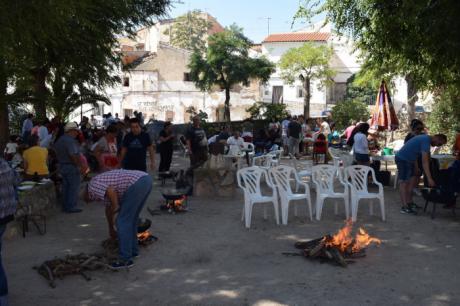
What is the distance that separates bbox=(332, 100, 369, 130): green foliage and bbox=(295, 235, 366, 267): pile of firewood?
21059 mm

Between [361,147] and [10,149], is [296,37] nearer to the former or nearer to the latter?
[10,149]

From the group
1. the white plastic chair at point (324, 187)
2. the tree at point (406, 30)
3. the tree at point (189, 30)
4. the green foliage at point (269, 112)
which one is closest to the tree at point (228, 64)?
the green foliage at point (269, 112)

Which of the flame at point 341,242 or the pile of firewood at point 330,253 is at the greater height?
the flame at point 341,242

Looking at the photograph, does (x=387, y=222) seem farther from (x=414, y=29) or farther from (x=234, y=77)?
(x=234, y=77)

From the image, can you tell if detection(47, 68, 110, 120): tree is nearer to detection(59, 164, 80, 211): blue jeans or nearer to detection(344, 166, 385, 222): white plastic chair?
detection(59, 164, 80, 211): blue jeans

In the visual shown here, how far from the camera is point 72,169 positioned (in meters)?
9.30

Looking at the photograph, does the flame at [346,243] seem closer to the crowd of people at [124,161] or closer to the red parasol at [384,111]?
the crowd of people at [124,161]

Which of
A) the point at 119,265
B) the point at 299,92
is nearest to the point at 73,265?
the point at 119,265

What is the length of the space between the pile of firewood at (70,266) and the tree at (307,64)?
1284 inches

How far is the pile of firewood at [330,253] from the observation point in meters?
6.20

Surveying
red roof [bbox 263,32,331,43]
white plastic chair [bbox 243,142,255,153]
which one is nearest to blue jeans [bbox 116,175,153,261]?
white plastic chair [bbox 243,142,255,153]

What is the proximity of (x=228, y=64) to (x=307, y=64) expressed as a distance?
1090 centimetres

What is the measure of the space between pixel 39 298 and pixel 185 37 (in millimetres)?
66777

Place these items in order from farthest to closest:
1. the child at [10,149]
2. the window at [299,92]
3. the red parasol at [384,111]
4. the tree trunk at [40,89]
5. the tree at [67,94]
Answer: the window at [299,92] < the tree at [67,94] < the tree trunk at [40,89] < the red parasol at [384,111] < the child at [10,149]
